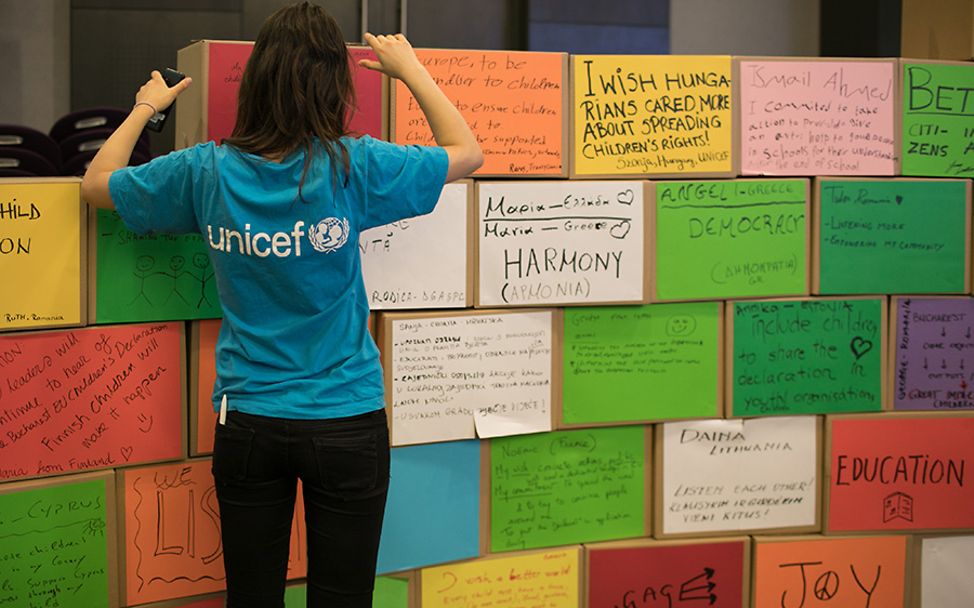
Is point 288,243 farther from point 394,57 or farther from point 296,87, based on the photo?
point 394,57

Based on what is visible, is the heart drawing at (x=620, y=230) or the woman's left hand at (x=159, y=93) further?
the heart drawing at (x=620, y=230)

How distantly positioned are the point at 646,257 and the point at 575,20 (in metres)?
3.17

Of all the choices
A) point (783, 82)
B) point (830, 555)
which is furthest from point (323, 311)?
point (830, 555)

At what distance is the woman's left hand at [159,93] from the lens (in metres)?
2.13

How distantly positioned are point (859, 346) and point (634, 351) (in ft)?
2.04

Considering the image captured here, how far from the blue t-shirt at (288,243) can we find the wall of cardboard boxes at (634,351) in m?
0.38

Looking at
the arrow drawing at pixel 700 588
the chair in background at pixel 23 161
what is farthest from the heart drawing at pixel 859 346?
the chair in background at pixel 23 161

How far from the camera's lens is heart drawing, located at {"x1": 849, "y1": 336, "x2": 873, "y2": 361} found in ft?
9.27

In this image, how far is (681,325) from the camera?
2744 mm

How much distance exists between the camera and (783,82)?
273 cm

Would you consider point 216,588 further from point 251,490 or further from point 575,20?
point 575,20

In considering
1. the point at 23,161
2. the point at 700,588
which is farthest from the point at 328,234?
the point at 23,161

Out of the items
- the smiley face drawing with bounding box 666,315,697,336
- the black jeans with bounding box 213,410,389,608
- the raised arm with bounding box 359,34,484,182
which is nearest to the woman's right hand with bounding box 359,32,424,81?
the raised arm with bounding box 359,34,484,182

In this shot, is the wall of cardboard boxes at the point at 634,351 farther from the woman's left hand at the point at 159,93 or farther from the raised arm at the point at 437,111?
the raised arm at the point at 437,111
